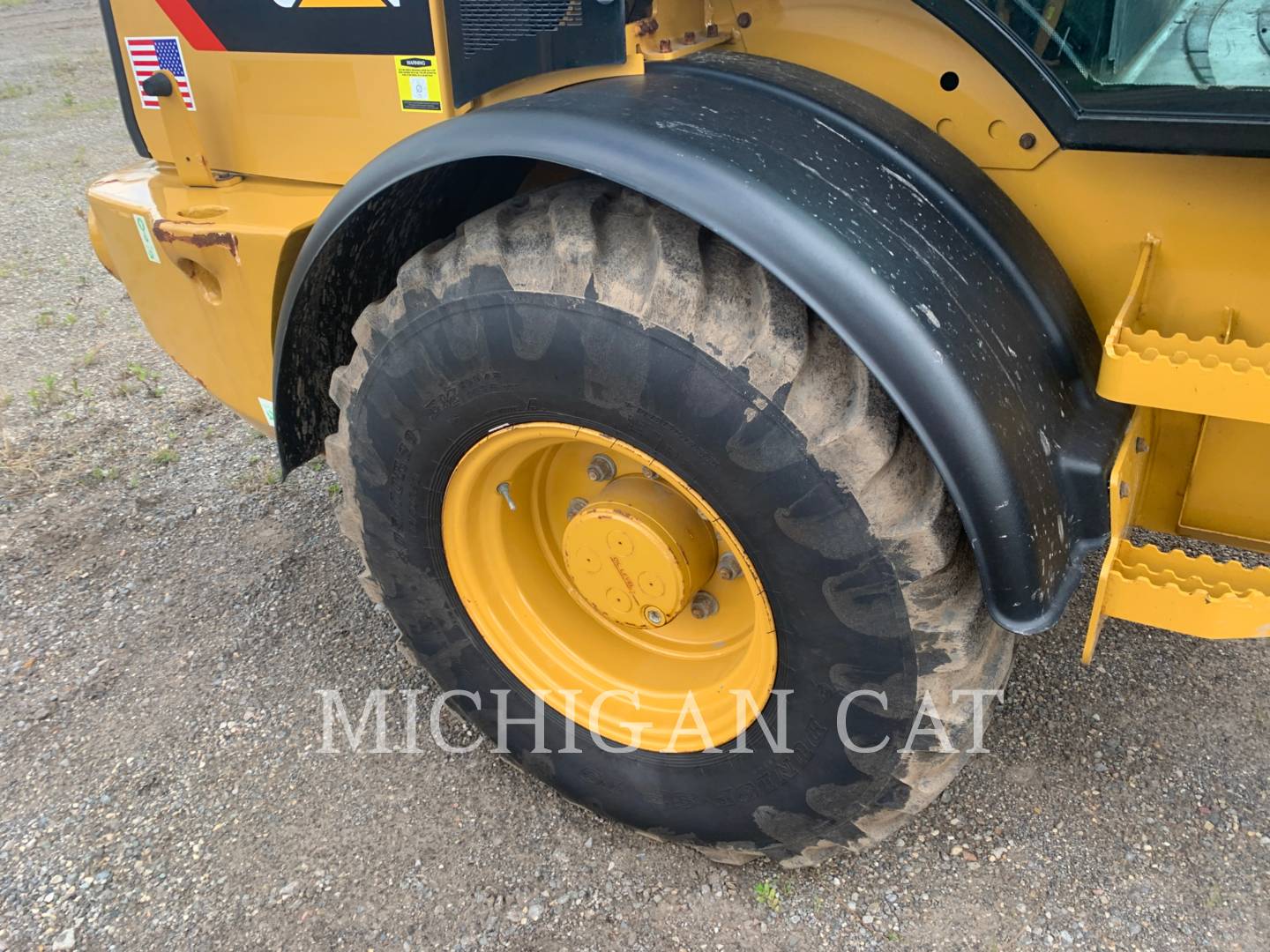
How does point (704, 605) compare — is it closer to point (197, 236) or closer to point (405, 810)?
point (405, 810)

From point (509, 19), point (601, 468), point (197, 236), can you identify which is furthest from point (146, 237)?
point (601, 468)

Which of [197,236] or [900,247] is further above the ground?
[900,247]

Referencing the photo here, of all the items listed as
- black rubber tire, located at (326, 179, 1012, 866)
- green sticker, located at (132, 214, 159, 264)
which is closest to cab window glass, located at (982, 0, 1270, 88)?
black rubber tire, located at (326, 179, 1012, 866)

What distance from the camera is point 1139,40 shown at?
1.44 meters

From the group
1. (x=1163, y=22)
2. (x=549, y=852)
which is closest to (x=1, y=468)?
(x=549, y=852)

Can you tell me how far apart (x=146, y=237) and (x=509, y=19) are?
1.28m

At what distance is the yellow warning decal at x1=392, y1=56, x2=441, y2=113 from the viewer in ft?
6.35

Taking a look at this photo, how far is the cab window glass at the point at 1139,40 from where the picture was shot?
131 cm

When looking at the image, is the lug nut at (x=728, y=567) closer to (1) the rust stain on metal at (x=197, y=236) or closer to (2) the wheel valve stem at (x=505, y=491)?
(2) the wheel valve stem at (x=505, y=491)

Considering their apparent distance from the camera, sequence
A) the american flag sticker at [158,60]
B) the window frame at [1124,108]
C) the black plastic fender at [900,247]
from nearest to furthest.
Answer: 1. the window frame at [1124,108]
2. the black plastic fender at [900,247]
3. the american flag sticker at [158,60]

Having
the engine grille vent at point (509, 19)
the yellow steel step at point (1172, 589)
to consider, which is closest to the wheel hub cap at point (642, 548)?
the yellow steel step at point (1172, 589)

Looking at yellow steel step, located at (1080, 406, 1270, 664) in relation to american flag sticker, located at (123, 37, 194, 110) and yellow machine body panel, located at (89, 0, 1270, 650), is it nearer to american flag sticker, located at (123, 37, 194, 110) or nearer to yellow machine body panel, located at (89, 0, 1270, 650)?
yellow machine body panel, located at (89, 0, 1270, 650)

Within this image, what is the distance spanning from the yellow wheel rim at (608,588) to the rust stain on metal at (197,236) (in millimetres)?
908

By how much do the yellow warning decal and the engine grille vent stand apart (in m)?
0.12
